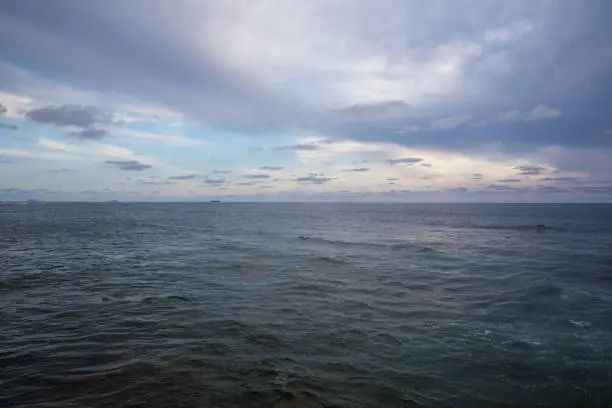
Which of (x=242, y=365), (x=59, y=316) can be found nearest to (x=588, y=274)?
(x=242, y=365)

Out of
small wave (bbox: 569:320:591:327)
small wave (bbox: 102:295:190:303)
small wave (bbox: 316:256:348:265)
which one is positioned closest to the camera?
small wave (bbox: 569:320:591:327)

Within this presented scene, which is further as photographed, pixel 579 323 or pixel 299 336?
pixel 579 323

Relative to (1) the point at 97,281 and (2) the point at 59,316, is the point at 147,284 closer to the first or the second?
(1) the point at 97,281

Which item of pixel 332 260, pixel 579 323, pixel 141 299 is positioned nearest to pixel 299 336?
pixel 141 299

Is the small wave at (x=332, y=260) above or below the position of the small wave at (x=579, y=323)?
below

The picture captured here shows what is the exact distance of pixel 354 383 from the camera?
36.7 ft

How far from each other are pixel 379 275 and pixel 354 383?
18546mm

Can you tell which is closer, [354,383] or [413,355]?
[354,383]

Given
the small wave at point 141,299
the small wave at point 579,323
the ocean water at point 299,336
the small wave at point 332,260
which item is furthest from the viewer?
the small wave at point 332,260

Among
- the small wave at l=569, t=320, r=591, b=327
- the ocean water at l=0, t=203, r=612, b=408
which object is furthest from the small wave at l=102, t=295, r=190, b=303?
the small wave at l=569, t=320, r=591, b=327

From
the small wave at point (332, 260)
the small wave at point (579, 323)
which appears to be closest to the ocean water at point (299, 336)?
the small wave at point (579, 323)

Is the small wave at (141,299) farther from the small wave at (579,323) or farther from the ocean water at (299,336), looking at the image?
the small wave at (579,323)

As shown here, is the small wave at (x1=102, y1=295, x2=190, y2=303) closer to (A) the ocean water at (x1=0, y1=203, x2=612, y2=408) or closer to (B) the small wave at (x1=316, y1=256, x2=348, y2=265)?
(A) the ocean water at (x1=0, y1=203, x2=612, y2=408)

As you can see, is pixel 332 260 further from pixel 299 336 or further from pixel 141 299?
pixel 299 336
